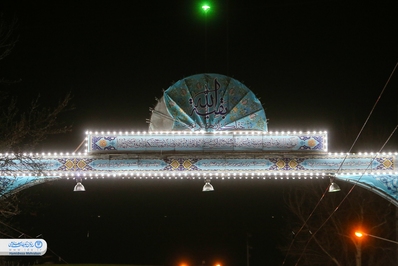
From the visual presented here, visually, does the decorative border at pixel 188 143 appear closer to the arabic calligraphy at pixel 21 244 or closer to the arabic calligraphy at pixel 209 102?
the arabic calligraphy at pixel 209 102

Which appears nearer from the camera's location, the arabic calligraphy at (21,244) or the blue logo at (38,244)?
the arabic calligraphy at (21,244)

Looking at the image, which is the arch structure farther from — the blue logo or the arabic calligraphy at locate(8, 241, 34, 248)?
the blue logo

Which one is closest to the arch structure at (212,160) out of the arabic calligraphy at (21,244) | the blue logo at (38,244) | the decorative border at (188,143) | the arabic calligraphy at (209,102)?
the decorative border at (188,143)

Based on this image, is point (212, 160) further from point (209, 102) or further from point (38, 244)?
point (38, 244)

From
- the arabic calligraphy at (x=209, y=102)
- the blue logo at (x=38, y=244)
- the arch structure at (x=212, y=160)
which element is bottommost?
the blue logo at (x=38, y=244)

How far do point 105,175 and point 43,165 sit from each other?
1.50m

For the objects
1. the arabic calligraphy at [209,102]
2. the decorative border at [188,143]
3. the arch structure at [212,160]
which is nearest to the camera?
the arch structure at [212,160]

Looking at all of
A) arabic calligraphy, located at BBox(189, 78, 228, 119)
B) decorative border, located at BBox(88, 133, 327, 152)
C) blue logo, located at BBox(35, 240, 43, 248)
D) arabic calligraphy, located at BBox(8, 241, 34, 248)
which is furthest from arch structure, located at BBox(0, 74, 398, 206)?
blue logo, located at BBox(35, 240, 43, 248)

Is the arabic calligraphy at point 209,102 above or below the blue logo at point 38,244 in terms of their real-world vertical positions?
above

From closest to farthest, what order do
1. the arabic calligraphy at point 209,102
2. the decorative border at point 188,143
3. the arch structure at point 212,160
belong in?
the arch structure at point 212,160 < the decorative border at point 188,143 < the arabic calligraphy at point 209,102

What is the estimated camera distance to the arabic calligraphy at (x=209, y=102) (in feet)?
60.2

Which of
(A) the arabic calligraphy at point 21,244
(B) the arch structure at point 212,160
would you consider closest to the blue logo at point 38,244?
(A) the arabic calligraphy at point 21,244

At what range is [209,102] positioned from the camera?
60.6ft

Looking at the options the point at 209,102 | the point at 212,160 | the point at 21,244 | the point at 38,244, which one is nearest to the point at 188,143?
the point at 212,160
